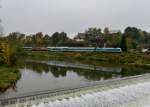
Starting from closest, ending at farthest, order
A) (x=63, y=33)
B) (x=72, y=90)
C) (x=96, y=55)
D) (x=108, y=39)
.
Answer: (x=72, y=90), (x=96, y=55), (x=108, y=39), (x=63, y=33)

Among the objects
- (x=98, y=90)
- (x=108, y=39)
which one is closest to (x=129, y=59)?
(x=108, y=39)

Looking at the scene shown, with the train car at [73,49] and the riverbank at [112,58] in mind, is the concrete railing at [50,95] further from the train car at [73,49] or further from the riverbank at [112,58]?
the train car at [73,49]

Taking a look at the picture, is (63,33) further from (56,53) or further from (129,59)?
(129,59)

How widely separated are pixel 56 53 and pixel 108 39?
14.6m

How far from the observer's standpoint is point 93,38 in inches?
2857

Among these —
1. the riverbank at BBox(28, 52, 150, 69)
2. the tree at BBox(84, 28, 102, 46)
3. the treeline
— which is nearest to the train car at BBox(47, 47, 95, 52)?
the riverbank at BBox(28, 52, 150, 69)

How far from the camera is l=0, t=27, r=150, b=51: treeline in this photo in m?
63.3

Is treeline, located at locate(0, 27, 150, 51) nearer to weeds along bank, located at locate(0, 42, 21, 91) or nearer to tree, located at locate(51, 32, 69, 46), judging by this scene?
tree, located at locate(51, 32, 69, 46)

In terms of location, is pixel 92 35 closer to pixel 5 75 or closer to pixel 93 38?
pixel 93 38

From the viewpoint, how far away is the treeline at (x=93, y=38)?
63.3 m

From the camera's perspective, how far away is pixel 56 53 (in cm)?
6150

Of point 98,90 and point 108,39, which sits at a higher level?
point 108,39

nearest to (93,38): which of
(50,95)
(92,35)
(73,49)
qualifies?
(92,35)

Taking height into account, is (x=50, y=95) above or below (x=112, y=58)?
above
